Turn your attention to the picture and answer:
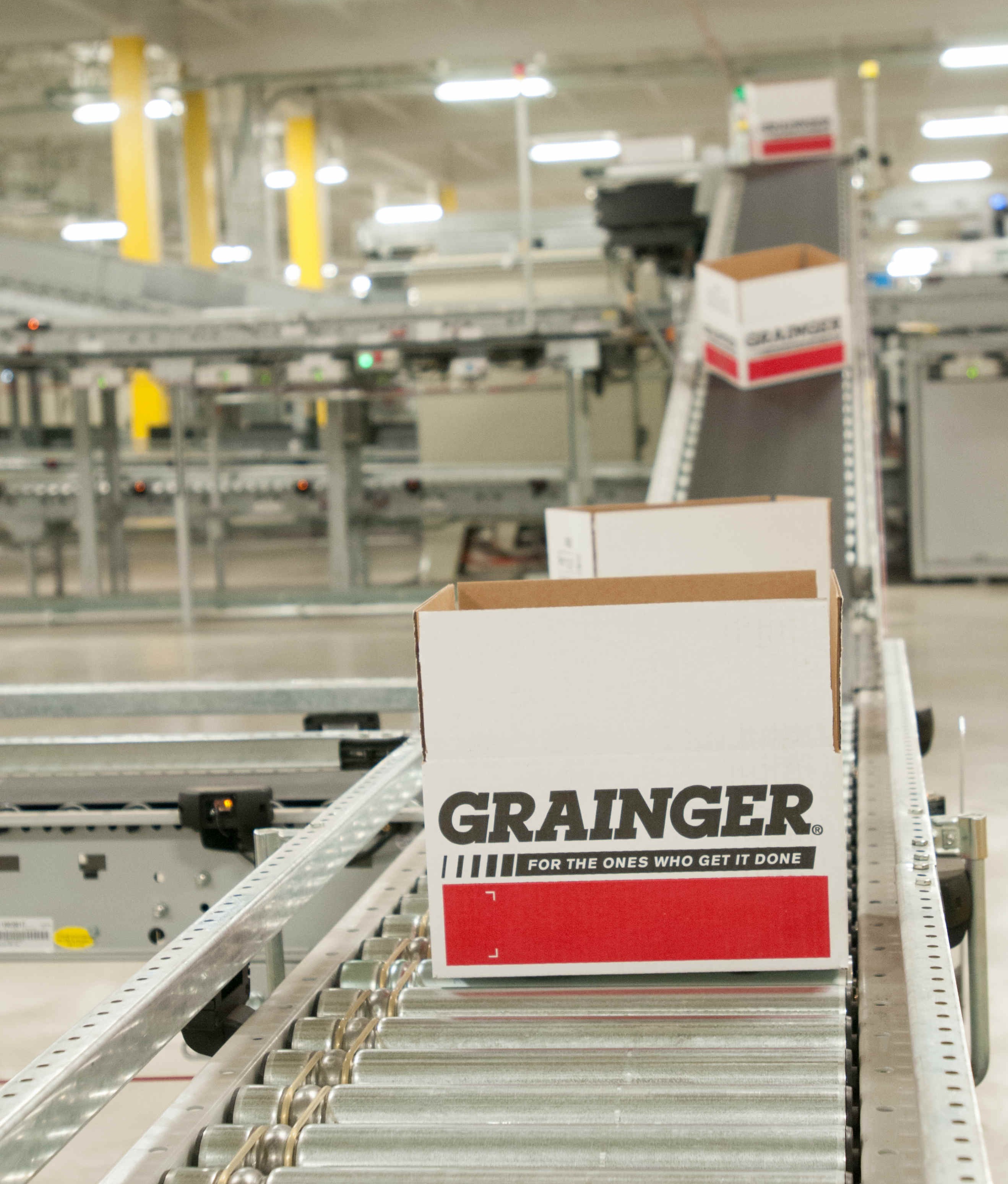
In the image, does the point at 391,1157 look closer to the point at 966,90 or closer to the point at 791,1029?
the point at 791,1029

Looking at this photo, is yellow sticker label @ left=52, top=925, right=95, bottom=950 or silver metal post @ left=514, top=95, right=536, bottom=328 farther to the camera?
silver metal post @ left=514, top=95, right=536, bottom=328

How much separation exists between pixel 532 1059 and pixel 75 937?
1762 mm

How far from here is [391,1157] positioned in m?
1.37

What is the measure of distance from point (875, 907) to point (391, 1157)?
89 centimetres

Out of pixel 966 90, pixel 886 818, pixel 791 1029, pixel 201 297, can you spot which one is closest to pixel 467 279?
pixel 201 297

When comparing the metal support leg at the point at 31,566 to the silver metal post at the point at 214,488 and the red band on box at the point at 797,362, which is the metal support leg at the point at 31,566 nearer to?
the silver metal post at the point at 214,488

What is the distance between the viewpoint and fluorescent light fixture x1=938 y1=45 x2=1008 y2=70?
13203 mm

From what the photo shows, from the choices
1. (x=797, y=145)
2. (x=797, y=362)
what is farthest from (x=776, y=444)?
(x=797, y=145)

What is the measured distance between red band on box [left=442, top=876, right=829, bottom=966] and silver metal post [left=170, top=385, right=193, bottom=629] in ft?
24.5

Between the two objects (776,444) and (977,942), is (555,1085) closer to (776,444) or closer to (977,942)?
(977,942)

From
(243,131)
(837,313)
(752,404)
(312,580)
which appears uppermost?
(243,131)

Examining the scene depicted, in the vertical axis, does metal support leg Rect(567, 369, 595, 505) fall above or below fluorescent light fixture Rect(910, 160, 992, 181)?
below

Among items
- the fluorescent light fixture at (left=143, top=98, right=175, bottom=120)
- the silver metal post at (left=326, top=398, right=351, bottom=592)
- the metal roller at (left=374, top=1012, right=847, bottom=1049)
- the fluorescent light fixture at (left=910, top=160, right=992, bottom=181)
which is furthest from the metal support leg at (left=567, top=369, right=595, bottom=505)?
the fluorescent light fixture at (left=910, top=160, right=992, bottom=181)

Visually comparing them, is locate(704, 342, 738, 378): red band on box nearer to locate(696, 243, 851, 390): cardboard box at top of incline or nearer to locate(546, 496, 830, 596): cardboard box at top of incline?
locate(696, 243, 851, 390): cardboard box at top of incline
